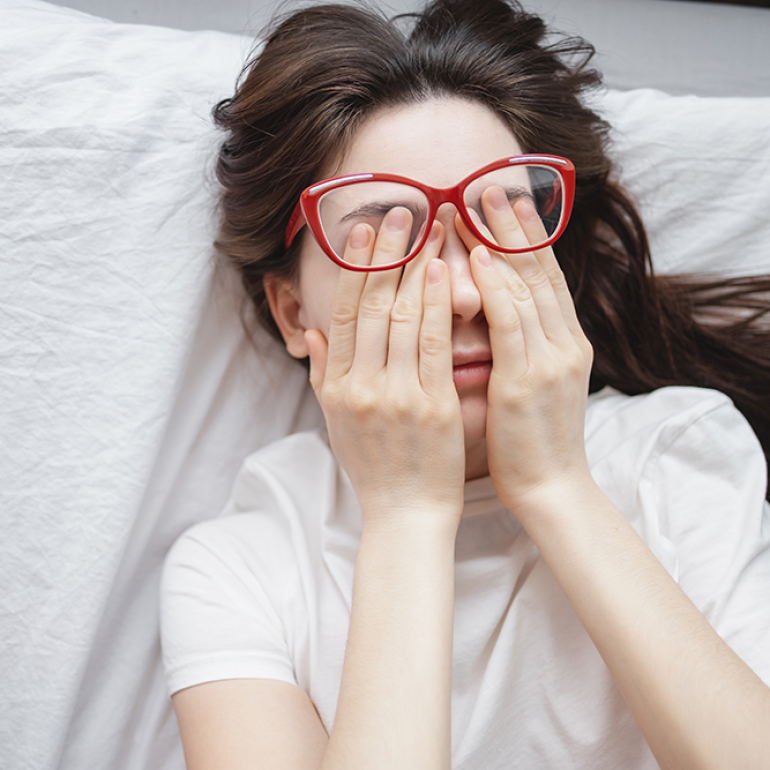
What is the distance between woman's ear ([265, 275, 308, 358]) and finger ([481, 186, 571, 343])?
375mm

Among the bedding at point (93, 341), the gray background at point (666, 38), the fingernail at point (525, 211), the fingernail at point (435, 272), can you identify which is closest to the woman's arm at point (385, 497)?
the fingernail at point (435, 272)

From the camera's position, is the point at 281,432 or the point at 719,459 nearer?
the point at 719,459

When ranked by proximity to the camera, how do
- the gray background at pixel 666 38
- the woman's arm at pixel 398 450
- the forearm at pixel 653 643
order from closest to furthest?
the forearm at pixel 653 643
the woman's arm at pixel 398 450
the gray background at pixel 666 38

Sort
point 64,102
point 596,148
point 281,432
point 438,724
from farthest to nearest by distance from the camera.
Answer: point 281,432 → point 596,148 → point 64,102 → point 438,724

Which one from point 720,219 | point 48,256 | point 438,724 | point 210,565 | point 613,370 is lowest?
point 210,565

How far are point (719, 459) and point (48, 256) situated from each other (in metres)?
1.13

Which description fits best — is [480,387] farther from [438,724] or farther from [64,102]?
[64,102]

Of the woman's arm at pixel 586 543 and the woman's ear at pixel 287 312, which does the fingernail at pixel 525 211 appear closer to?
the woman's arm at pixel 586 543

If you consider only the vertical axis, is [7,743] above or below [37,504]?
below

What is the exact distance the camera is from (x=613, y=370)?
1.26 metres

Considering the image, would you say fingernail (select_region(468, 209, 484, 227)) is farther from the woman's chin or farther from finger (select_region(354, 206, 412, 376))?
the woman's chin

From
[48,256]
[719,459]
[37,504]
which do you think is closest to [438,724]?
[719,459]

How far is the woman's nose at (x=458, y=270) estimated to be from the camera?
894 millimetres

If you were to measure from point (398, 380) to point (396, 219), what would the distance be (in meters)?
0.22
